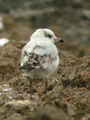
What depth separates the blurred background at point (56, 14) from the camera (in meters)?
23.8

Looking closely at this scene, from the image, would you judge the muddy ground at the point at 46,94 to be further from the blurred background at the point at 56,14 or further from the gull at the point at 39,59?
the blurred background at the point at 56,14

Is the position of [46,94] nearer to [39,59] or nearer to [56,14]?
[39,59]

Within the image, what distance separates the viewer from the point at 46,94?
7086mm

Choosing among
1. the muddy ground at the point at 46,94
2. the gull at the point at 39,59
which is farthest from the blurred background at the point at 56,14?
the gull at the point at 39,59

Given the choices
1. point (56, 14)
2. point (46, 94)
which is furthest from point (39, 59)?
point (56, 14)

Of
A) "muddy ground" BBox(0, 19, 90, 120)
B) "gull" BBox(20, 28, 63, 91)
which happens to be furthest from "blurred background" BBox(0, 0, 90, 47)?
"gull" BBox(20, 28, 63, 91)

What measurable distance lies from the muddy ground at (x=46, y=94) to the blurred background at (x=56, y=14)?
13.2m

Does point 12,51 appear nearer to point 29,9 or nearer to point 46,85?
point 46,85

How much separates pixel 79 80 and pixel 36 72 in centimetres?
124

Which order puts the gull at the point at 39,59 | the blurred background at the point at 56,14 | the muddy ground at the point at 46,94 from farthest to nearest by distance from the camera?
the blurred background at the point at 56,14
the gull at the point at 39,59
the muddy ground at the point at 46,94

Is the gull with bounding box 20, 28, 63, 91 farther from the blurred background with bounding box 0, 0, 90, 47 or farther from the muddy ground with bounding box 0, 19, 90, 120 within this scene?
the blurred background with bounding box 0, 0, 90, 47

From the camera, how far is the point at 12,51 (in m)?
10.0

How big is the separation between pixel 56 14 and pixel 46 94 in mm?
19765

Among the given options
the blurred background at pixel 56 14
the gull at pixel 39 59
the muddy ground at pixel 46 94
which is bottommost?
the muddy ground at pixel 46 94
